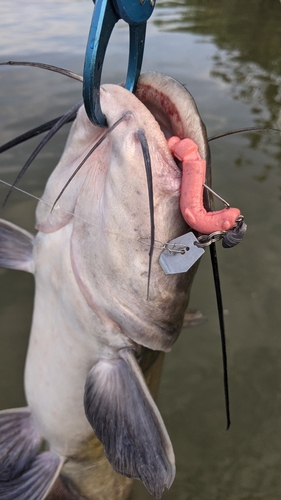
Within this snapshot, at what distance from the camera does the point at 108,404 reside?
1350 mm

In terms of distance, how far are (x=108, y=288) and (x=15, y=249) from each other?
60cm

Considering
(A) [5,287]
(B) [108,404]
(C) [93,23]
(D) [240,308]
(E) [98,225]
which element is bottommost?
(D) [240,308]

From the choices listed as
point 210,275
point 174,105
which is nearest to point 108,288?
point 174,105

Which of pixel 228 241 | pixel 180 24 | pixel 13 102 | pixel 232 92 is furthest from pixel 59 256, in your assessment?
pixel 180 24

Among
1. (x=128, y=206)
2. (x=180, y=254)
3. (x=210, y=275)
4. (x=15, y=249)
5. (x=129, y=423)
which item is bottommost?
(x=210, y=275)

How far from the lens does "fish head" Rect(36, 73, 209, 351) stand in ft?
3.63

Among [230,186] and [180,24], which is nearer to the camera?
[230,186]

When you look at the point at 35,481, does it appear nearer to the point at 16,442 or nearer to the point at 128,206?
the point at 16,442

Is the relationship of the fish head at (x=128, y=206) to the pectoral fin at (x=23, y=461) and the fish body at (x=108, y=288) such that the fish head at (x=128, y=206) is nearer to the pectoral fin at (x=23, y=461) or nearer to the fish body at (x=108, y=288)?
the fish body at (x=108, y=288)

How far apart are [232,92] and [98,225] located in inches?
182

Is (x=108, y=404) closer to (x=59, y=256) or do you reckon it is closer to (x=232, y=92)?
(x=59, y=256)

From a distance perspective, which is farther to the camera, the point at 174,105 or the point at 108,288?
the point at 108,288

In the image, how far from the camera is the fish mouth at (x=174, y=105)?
110 cm

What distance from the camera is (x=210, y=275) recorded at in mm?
3102
